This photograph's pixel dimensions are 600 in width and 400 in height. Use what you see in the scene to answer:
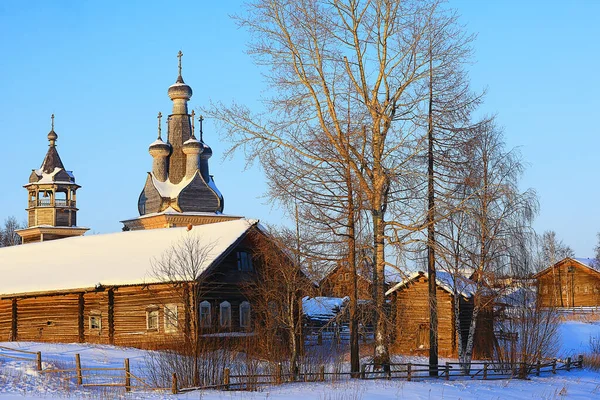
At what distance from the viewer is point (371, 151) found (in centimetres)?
2883

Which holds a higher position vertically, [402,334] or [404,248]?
[404,248]

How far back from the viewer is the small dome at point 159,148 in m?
71.5

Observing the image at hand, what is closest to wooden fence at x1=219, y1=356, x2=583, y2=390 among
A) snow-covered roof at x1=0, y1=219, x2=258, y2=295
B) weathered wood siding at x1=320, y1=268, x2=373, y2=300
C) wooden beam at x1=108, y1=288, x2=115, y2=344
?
weathered wood siding at x1=320, y1=268, x2=373, y2=300

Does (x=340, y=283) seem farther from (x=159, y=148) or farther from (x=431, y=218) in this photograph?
(x=159, y=148)

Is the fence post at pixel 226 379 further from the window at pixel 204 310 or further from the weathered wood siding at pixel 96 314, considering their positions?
the weathered wood siding at pixel 96 314

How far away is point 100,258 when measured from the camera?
1753 inches

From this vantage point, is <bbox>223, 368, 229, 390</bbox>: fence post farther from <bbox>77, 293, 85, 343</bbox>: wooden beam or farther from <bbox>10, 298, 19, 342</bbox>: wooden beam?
<bbox>10, 298, 19, 342</bbox>: wooden beam

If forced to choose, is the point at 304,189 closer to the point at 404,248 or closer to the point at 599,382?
the point at 404,248

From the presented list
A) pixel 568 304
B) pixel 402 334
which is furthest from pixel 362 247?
pixel 568 304

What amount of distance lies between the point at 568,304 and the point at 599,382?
4316 centimetres

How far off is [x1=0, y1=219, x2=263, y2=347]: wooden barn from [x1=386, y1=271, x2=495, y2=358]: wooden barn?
757 cm

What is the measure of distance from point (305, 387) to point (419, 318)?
18.8 m

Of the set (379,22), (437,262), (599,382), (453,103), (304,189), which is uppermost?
(379,22)

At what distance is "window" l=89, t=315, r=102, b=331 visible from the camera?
137 ft
